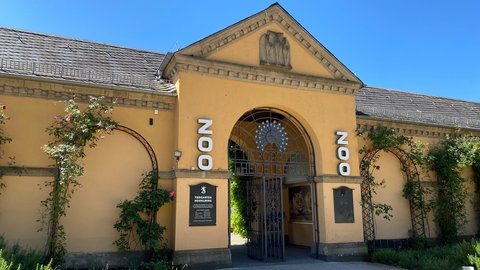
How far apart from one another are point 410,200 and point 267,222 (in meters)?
6.04

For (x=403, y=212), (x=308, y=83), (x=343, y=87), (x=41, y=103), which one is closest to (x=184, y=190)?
(x=41, y=103)

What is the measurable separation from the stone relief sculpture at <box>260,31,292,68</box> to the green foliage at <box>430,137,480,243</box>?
7.10 metres

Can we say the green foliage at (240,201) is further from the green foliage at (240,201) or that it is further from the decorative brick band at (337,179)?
the decorative brick band at (337,179)

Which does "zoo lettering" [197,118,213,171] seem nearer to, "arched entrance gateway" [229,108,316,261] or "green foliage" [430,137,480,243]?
"arched entrance gateway" [229,108,316,261]

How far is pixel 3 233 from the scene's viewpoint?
9.62 m

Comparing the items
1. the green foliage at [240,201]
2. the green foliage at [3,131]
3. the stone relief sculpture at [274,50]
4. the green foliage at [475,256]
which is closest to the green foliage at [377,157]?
the green foliage at [475,256]

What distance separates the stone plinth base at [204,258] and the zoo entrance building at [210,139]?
30 mm

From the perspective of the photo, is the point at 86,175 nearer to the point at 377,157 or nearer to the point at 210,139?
the point at 210,139

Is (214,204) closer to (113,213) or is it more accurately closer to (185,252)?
(185,252)

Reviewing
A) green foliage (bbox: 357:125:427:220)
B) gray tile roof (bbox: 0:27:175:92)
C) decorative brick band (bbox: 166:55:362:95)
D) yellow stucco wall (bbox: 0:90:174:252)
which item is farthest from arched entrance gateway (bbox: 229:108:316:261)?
gray tile roof (bbox: 0:27:175:92)

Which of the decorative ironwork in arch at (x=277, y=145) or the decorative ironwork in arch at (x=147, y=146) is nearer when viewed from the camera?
the decorative ironwork in arch at (x=147, y=146)

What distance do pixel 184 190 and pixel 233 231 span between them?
9.63 m

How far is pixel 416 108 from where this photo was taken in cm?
1895

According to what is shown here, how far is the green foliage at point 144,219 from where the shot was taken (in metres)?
10.3
